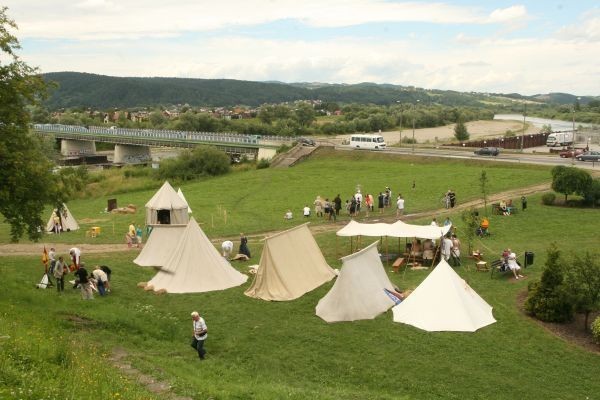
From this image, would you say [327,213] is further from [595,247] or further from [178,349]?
[178,349]

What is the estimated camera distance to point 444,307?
19.0m

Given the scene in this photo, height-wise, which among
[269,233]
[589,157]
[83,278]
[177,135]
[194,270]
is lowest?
[269,233]

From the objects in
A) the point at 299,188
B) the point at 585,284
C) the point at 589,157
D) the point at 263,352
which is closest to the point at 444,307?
the point at 585,284

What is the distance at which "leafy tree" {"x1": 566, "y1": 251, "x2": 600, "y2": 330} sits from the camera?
60.6ft

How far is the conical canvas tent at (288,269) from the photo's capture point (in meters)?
21.9

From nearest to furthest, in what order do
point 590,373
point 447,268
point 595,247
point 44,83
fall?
point 590,373
point 447,268
point 44,83
point 595,247

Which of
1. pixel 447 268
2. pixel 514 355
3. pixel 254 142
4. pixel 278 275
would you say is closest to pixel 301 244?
pixel 278 275

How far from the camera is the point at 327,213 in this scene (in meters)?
37.0

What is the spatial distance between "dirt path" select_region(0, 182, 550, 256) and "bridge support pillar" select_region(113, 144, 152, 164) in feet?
253

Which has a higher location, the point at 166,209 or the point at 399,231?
the point at 399,231

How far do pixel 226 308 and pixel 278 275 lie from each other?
7.55ft

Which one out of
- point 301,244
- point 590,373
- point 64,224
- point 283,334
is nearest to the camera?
point 590,373

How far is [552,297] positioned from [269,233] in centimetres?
Result: 1735

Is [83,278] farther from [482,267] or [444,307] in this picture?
[482,267]
